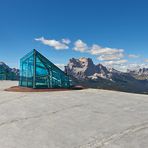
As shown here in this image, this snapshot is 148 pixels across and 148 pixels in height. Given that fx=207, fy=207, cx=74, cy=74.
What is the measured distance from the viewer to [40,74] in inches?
857

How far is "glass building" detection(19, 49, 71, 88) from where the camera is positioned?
2067 centimetres

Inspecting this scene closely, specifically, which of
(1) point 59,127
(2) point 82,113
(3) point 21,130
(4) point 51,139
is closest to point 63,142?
(4) point 51,139

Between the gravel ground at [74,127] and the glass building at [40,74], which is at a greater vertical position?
the glass building at [40,74]

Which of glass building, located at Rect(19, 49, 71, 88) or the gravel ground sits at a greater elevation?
glass building, located at Rect(19, 49, 71, 88)

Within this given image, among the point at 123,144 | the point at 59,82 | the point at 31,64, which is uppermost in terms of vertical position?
the point at 31,64

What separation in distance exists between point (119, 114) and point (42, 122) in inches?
127

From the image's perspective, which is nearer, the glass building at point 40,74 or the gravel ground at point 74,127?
the gravel ground at point 74,127

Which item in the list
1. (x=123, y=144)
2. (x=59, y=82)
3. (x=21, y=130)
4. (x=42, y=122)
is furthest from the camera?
(x=59, y=82)

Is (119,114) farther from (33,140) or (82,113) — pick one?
(33,140)

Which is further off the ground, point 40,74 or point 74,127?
point 40,74

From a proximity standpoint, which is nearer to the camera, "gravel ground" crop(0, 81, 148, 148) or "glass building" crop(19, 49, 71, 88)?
"gravel ground" crop(0, 81, 148, 148)

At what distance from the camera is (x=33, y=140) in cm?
590

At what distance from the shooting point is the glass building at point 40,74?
67.8ft

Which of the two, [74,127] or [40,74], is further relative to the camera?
[40,74]
